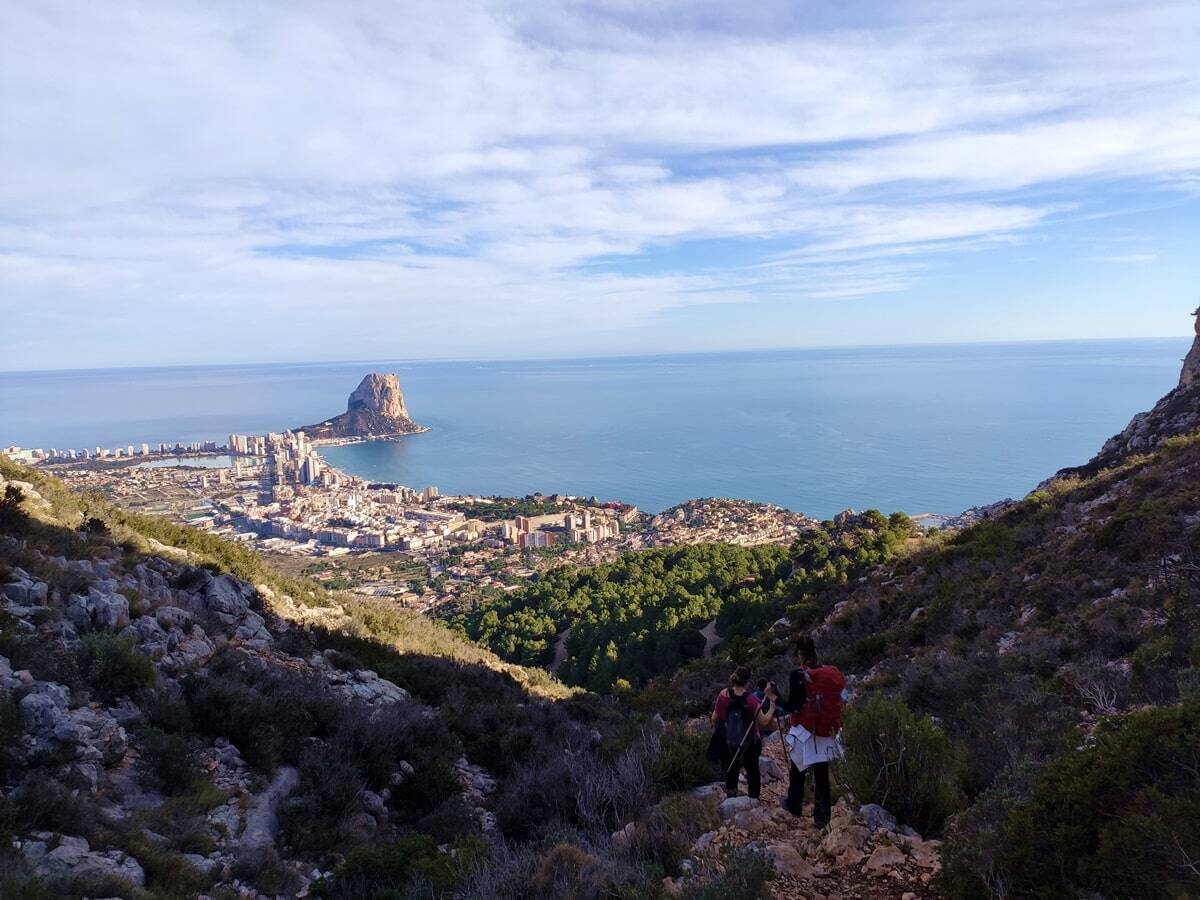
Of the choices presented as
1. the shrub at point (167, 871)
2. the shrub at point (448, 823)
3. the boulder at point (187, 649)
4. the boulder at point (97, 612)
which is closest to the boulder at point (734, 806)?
the shrub at point (448, 823)

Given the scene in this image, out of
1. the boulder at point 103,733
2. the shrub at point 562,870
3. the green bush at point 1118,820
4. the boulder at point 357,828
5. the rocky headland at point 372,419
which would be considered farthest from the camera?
the rocky headland at point 372,419

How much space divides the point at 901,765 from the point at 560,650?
53.9 feet

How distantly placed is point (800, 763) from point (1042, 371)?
672 feet

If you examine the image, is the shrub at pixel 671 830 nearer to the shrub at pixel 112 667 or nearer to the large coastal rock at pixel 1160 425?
the shrub at pixel 112 667

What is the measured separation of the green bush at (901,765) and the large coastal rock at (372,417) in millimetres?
127183

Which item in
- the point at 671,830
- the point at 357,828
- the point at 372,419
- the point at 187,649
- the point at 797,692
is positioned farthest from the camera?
the point at 372,419

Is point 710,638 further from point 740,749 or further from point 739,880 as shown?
point 739,880

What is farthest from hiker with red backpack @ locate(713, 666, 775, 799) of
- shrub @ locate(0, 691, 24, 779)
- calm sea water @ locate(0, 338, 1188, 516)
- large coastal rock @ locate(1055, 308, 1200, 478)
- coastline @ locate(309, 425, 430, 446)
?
coastline @ locate(309, 425, 430, 446)

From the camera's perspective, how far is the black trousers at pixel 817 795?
4.40m

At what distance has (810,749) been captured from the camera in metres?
4.49

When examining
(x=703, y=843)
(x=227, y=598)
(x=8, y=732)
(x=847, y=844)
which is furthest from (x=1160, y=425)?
(x=8, y=732)

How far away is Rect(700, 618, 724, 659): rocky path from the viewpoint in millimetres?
17392

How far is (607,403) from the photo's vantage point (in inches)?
5837

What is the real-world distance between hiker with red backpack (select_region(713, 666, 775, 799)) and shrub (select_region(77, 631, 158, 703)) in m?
5.11
